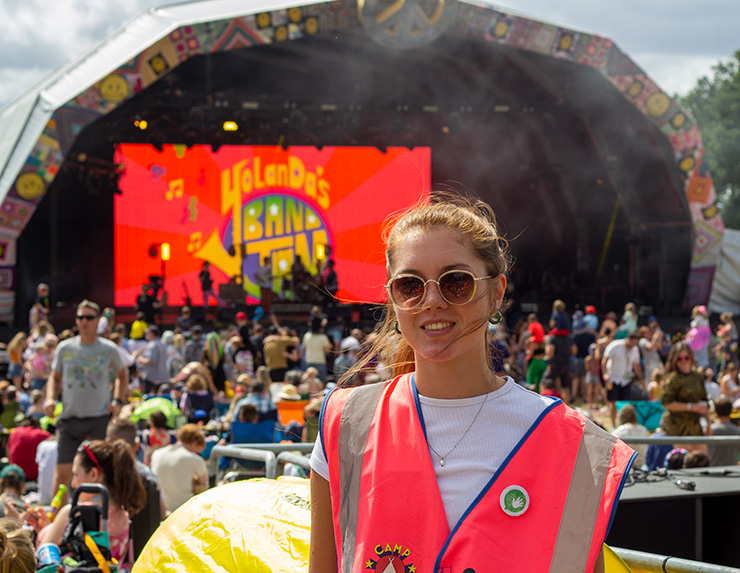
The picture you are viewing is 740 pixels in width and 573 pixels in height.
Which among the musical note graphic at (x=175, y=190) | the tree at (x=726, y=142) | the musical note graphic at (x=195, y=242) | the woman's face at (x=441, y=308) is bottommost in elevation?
the woman's face at (x=441, y=308)

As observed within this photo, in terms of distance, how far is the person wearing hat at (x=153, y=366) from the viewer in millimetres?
10766

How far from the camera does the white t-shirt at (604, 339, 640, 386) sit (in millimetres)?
9789

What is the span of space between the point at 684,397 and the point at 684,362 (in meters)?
0.26

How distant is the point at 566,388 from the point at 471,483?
10615 mm

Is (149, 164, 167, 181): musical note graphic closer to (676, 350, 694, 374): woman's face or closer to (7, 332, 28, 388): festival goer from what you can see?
(7, 332, 28, 388): festival goer

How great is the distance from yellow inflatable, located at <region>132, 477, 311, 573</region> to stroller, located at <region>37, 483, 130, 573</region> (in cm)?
69

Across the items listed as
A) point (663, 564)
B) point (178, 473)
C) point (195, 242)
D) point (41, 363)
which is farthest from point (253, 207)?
point (663, 564)

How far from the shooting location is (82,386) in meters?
5.59

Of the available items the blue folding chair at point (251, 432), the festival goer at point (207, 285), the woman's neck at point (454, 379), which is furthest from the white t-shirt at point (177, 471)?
the festival goer at point (207, 285)

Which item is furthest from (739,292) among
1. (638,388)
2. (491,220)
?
(491,220)

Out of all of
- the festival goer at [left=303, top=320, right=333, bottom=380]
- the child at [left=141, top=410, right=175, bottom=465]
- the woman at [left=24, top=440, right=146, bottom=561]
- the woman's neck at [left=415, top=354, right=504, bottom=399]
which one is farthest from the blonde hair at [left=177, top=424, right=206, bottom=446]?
the festival goer at [left=303, top=320, right=333, bottom=380]

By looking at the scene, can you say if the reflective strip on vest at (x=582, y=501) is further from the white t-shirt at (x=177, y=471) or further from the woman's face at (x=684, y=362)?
the woman's face at (x=684, y=362)

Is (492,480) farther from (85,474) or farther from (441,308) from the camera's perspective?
(85,474)

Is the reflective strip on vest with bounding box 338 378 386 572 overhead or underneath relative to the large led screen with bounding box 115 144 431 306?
underneath
